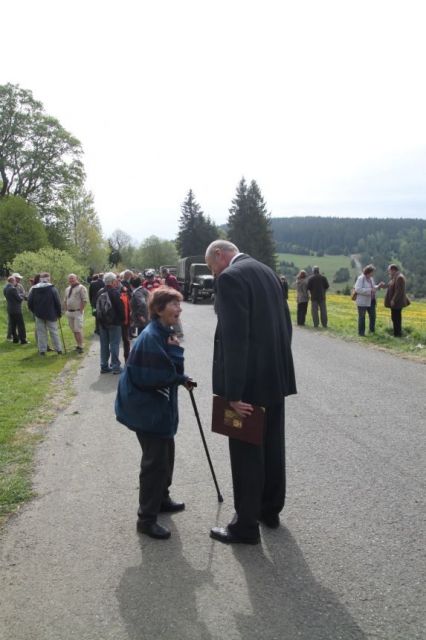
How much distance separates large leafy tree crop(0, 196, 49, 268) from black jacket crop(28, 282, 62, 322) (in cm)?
2901

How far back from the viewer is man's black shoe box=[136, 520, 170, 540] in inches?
147

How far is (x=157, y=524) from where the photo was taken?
150 inches

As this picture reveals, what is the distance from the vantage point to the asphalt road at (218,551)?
111 inches

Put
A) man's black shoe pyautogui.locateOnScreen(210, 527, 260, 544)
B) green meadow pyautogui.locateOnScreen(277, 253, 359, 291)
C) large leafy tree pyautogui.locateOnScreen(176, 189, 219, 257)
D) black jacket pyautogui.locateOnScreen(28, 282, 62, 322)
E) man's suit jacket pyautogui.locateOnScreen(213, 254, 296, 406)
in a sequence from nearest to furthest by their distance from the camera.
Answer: man's suit jacket pyautogui.locateOnScreen(213, 254, 296, 406)
man's black shoe pyautogui.locateOnScreen(210, 527, 260, 544)
black jacket pyautogui.locateOnScreen(28, 282, 62, 322)
large leafy tree pyautogui.locateOnScreen(176, 189, 219, 257)
green meadow pyautogui.locateOnScreen(277, 253, 359, 291)

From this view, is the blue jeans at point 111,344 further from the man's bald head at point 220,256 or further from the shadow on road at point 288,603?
the shadow on road at point 288,603

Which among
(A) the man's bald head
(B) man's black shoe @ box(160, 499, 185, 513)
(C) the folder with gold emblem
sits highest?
(A) the man's bald head

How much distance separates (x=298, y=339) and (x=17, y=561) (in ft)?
38.3

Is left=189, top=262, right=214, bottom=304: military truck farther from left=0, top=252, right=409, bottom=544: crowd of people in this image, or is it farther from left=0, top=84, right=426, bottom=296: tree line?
left=0, top=252, right=409, bottom=544: crowd of people

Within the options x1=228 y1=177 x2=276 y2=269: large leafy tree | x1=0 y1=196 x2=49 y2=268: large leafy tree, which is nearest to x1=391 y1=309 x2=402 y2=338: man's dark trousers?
x1=0 y1=196 x2=49 y2=268: large leafy tree

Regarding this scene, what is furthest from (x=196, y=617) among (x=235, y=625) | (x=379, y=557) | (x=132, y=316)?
(x=132, y=316)

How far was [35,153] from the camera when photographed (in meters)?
45.9

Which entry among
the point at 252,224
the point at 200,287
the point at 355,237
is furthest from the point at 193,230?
the point at 355,237

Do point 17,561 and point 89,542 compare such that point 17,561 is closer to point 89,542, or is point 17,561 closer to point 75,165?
point 89,542

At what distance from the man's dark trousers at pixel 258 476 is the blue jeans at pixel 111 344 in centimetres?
680
